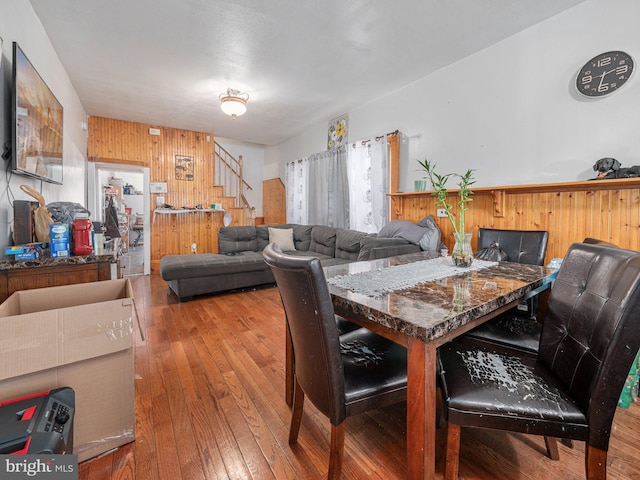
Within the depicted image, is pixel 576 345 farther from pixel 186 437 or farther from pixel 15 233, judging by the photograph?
pixel 15 233

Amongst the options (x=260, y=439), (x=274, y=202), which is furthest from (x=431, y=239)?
(x=274, y=202)

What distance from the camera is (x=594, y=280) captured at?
1.05 m

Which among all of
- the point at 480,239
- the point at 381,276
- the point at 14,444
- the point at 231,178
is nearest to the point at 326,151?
the point at 231,178

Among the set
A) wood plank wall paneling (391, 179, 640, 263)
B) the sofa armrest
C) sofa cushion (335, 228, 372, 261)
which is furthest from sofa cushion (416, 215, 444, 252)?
sofa cushion (335, 228, 372, 261)

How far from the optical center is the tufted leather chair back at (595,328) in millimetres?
869

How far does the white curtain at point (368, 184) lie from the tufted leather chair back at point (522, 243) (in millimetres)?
1673

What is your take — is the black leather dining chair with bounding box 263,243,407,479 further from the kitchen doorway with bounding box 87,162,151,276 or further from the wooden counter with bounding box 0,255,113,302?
the kitchen doorway with bounding box 87,162,151,276

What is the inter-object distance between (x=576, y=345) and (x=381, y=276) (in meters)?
0.82

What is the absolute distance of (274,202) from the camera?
7.02 meters

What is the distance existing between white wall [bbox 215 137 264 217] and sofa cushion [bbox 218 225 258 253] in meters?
2.37

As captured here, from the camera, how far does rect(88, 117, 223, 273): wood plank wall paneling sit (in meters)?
5.15

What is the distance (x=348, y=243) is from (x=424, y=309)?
3.09 meters

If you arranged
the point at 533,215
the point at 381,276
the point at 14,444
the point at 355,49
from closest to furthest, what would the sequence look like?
1. the point at 14,444
2. the point at 381,276
3. the point at 533,215
4. the point at 355,49

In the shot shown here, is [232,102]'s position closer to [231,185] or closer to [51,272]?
[51,272]
